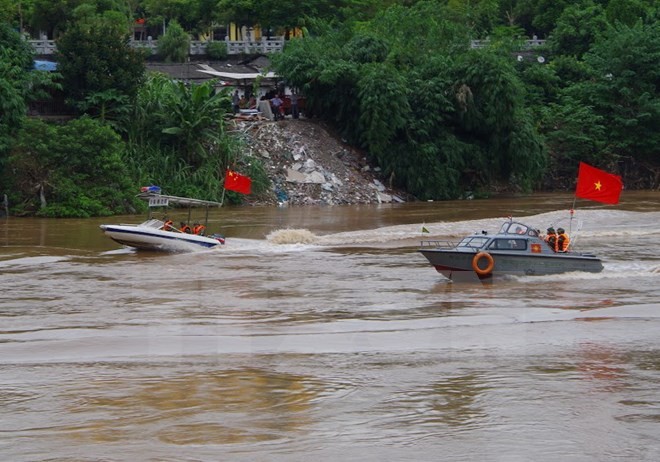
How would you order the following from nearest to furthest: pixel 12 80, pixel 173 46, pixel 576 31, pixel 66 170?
pixel 66 170 → pixel 12 80 → pixel 576 31 → pixel 173 46

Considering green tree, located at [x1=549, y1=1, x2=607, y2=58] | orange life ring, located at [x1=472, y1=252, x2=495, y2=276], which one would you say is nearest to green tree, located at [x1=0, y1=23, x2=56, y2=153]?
orange life ring, located at [x1=472, y1=252, x2=495, y2=276]

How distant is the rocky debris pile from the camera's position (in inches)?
1737

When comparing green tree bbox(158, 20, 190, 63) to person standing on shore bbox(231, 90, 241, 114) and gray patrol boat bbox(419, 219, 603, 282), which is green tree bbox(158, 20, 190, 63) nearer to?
person standing on shore bbox(231, 90, 241, 114)

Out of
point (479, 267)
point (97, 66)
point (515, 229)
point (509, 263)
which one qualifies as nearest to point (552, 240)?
point (515, 229)

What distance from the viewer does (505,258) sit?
25.0 m

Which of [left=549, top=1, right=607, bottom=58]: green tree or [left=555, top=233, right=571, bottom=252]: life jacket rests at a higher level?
[left=549, top=1, right=607, bottom=58]: green tree

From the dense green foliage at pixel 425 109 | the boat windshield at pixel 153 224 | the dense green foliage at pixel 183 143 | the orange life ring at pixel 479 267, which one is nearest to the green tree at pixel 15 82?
the dense green foliage at pixel 183 143

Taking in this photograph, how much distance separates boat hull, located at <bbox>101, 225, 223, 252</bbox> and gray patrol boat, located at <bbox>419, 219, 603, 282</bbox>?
6.99m

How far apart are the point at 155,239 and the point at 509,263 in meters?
9.37

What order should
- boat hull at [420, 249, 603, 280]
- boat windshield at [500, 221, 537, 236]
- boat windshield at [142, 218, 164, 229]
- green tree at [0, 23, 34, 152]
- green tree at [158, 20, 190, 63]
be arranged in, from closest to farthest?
boat hull at [420, 249, 603, 280], boat windshield at [500, 221, 537, 236], boat windshield at [142, 218, 164, 229], green tree at [0, 23, 34, 152], green tree at [158, 20, 190, 63]

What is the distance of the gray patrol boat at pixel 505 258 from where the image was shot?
24812 millimetres

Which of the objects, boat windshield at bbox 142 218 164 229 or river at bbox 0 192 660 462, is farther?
boat windshield at bbox 142 218 164 229

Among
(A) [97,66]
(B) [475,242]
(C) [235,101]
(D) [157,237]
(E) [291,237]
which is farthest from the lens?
(C) [235,101]

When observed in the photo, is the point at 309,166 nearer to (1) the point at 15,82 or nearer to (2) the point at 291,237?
(1) the point at 15,82
